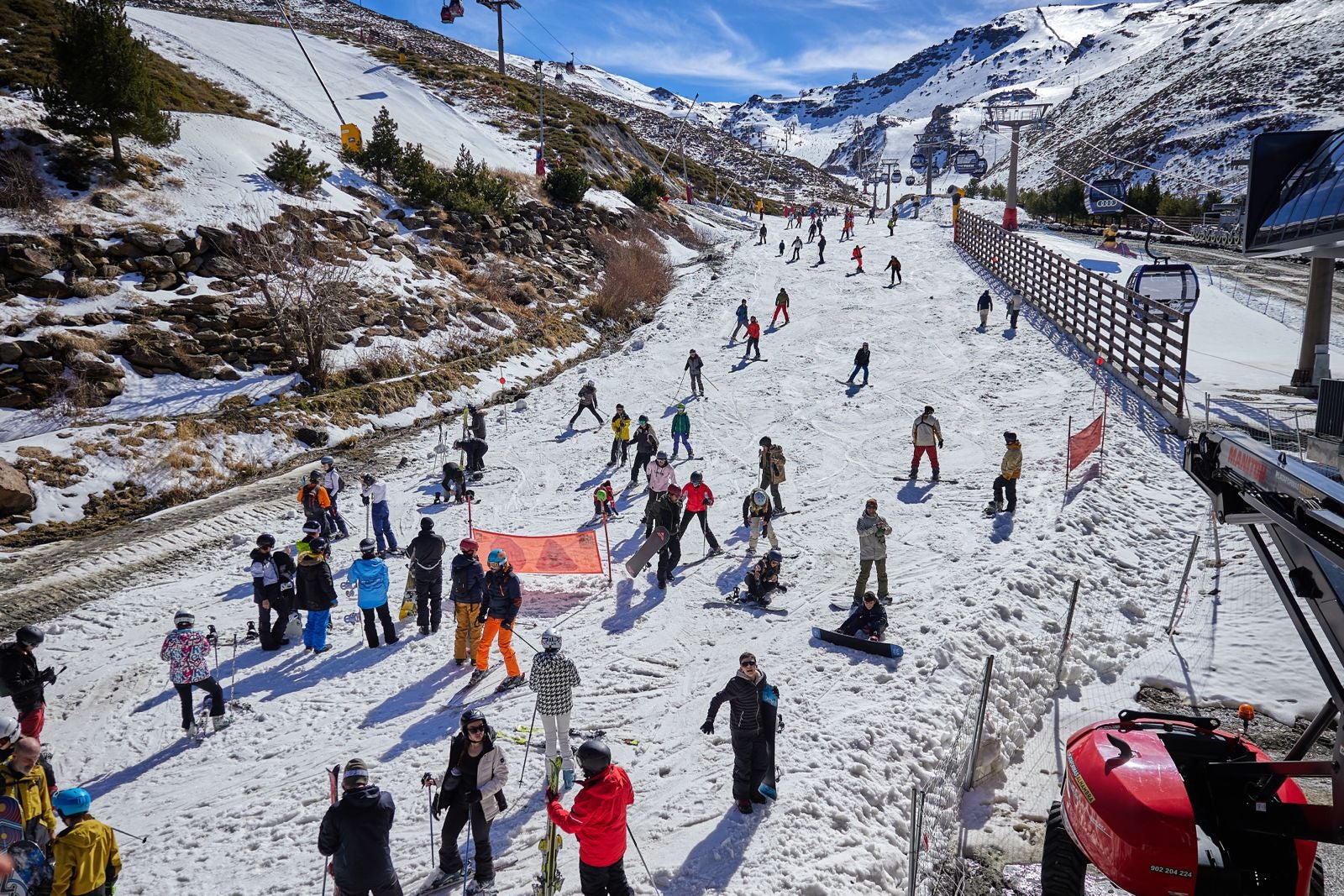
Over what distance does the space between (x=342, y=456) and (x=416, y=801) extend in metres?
14.4

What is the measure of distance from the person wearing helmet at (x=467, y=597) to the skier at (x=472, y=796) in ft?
11.4

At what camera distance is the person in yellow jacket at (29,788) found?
5.86 metres

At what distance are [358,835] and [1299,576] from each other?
6382 mm

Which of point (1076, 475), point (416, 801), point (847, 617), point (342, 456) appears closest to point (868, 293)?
point (1076, 475)

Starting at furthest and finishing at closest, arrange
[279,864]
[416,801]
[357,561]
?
[357,561] < [416,801] < [279,864]

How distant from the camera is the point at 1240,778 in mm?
4656

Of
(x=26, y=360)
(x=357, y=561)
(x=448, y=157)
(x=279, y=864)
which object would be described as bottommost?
(x=279, y=864)

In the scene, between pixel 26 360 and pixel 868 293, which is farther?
pixel 868 293

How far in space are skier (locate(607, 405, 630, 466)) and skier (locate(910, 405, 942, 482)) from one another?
6432 millimetres

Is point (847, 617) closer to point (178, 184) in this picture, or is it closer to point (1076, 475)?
point (1076, 475)

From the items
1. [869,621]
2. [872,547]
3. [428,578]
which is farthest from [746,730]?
[428,578]

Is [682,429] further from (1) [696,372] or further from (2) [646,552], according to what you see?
(2) [646,552]

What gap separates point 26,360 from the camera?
61.8ft

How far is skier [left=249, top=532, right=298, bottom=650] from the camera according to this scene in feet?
34.3
